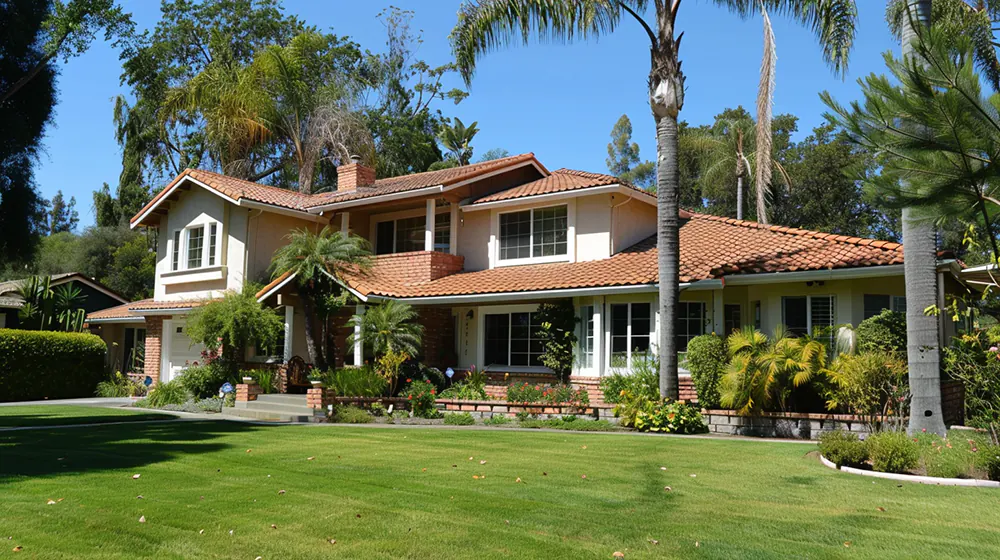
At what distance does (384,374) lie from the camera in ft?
62.6

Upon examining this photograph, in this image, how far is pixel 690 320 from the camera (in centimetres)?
1811

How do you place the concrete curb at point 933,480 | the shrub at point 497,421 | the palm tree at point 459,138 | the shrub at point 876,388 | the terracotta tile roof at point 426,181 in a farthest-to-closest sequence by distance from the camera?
the palm tree at point 459,138 → the terracotta tile roof at point 426,181 → the shrub at point 497,421 → the shrub at point 876,388 → the concrete curb at point 933,480

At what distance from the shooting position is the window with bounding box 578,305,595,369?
18.6m

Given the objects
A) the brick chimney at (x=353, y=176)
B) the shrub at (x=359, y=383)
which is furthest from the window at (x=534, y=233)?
the brick chimney at (x=353, y=176)

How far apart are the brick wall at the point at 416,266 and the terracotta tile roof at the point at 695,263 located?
0.22ft

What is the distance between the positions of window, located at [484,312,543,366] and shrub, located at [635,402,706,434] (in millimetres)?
5243

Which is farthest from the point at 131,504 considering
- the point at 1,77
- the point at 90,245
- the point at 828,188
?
the point at 90,245

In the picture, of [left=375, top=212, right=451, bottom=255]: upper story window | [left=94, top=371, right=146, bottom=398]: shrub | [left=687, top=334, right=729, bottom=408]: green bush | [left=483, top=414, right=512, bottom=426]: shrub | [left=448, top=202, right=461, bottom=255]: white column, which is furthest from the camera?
[left=94, top=371, right=146, bottom=398]: shrub

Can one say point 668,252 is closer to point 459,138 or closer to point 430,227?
point 430,227

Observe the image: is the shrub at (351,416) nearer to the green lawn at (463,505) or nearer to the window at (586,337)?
the window at (586,337)

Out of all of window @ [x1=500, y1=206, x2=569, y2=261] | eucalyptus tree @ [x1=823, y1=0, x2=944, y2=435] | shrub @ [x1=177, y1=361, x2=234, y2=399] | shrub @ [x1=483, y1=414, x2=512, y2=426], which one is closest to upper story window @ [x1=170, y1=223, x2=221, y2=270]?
shrub @ [x1=177, y1=361, x2=234, y2=399]

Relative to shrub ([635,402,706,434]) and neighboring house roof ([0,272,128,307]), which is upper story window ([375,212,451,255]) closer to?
shrub ([635,402,706,434])

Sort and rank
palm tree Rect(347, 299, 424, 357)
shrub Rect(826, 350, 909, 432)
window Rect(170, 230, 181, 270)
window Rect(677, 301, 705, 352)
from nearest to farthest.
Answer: shrub Rect(826, 350, 909, 432), window Rect(677, 301, 705, 352), palm tree Rect(347, 299, 424, 357), window Rect(170, 230, 181, 270)

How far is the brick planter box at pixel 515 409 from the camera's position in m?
16.7
